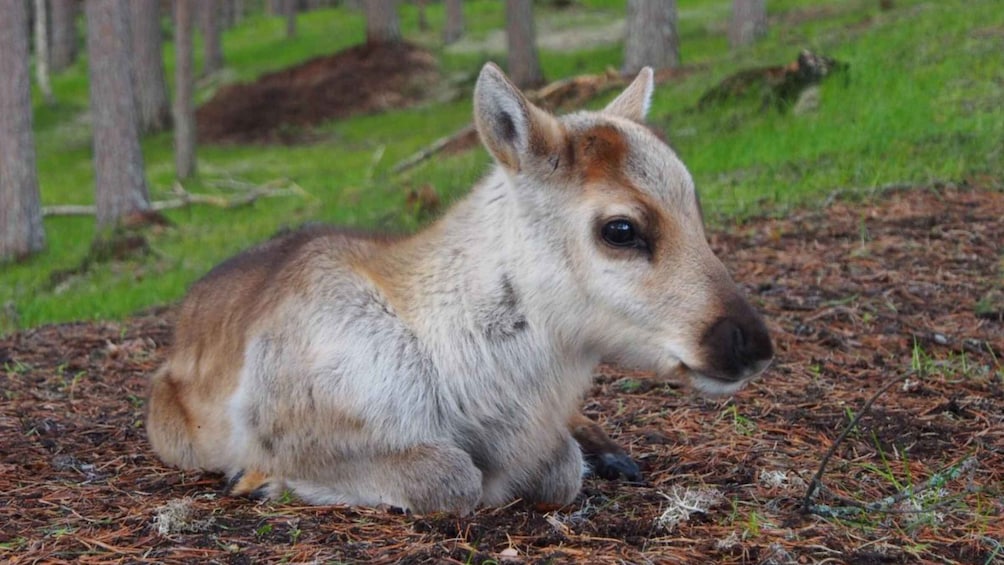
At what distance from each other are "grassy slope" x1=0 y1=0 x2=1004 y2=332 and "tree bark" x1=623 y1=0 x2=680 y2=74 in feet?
2.36

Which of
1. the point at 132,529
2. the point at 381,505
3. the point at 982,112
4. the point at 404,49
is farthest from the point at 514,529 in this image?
the point at 404,49

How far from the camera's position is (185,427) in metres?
5.18

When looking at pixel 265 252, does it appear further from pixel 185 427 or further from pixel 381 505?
pixel 381 505

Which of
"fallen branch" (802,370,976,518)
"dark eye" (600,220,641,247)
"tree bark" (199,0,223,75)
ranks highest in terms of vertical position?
"dark eye" (600,220,641,247)

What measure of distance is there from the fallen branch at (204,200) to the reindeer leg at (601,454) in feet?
49.0

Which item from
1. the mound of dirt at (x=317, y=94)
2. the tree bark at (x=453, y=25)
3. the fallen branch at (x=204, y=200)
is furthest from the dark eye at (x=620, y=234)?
the tree bark at (x=453, y=25)

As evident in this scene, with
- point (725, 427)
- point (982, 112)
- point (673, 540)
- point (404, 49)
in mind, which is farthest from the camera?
point (404, 49)

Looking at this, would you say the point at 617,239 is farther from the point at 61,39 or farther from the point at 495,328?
the point at 61,39

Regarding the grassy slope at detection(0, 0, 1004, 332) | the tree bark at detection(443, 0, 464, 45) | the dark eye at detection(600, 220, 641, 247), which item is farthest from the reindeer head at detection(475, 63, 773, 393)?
the tree bark at detection(443, 0, 464, 45)

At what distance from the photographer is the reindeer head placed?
13.4 ft

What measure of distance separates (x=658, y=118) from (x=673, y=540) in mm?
12399

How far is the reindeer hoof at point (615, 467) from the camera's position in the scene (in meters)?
4.99

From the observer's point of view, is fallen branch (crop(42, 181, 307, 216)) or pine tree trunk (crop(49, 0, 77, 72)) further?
pine tree trunk (crop(49, 0, 77, 72))

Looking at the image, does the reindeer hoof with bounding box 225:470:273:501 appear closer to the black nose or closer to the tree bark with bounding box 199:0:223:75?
the black nose
